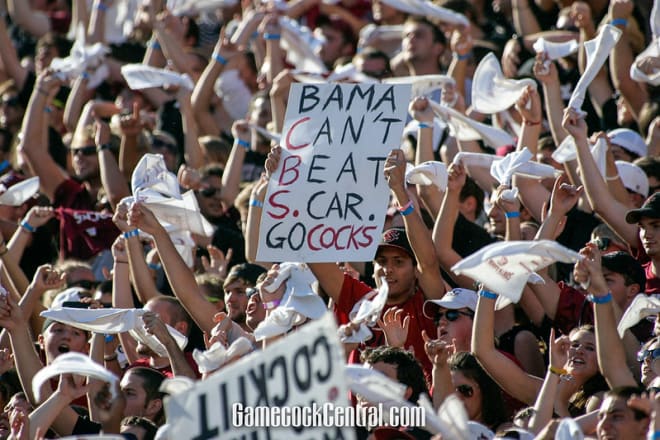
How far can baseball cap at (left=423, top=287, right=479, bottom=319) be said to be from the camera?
22.9 ft

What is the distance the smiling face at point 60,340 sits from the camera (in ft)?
25.4

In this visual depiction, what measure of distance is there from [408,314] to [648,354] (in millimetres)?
1329

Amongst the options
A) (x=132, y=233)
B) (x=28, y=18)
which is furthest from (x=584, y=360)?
(x=28, y=18)

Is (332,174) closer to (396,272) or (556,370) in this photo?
(396,272)

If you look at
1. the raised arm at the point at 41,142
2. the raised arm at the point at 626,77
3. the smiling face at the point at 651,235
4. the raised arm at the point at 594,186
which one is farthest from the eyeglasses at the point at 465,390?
the raised arm at the point at 41,142

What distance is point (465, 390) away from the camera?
21.4 feet

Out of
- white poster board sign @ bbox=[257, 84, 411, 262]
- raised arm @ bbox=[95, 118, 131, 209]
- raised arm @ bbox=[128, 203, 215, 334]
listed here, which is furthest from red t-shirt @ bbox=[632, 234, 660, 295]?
raised arm @ bbox=[95, 118, 131, 209]

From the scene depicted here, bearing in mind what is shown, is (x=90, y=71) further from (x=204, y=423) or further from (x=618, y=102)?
(x=204, y=423)

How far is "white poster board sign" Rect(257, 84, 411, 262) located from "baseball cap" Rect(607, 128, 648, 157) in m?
1.59

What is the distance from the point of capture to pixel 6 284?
8.55 m

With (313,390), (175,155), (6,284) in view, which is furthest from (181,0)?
(313,390)

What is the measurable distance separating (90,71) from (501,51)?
10.3 feet

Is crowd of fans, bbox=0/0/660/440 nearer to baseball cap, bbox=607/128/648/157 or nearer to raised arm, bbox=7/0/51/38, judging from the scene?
baseball cap, bbox=607/128/648/157

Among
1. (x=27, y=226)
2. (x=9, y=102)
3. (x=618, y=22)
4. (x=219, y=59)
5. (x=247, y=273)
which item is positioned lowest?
(x=9, y=102)
